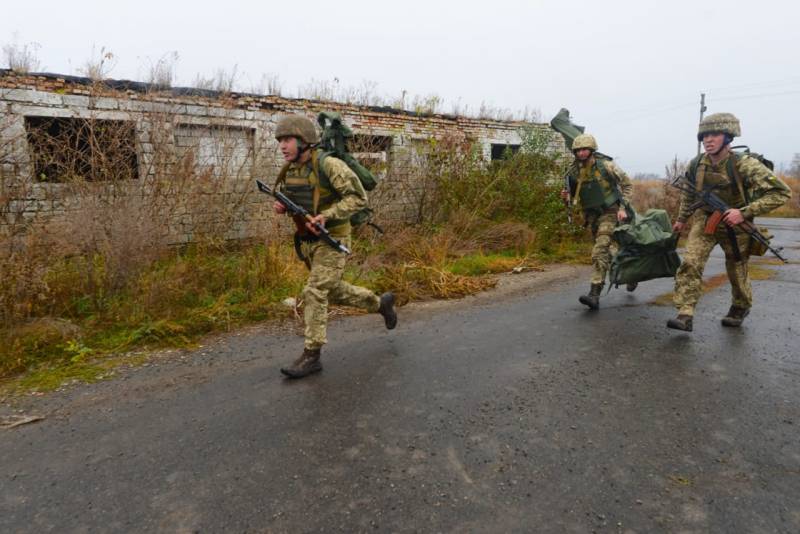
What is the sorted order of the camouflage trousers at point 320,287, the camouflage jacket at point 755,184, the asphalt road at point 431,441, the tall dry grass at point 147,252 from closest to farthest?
1. the asphalt road at point 431,441
2. the camouflage trousers at point 320,287
3. the camouflage jacket at point 755,184
4. the tall dry grass at point 147,252

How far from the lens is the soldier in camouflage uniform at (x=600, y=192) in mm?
5234

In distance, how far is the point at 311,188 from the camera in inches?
139

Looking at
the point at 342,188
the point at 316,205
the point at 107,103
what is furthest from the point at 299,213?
the point at 107,103

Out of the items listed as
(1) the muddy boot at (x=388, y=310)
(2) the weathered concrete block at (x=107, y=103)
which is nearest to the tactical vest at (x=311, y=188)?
(1) the muddy boot at (x=388, y=310)

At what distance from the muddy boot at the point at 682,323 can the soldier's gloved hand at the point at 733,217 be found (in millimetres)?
893

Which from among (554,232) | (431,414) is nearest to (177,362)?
(431,414)

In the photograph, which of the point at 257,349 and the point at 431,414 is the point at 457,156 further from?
the point at 431,414

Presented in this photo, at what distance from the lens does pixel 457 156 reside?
9273 mm

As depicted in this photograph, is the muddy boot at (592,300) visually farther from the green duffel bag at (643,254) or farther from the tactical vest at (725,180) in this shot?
the tactical vest at (725,180)

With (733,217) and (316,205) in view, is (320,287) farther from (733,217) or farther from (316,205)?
(733,217)

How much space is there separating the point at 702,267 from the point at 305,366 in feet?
12.1

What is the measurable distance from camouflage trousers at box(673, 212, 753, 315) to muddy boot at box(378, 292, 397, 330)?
2637mm

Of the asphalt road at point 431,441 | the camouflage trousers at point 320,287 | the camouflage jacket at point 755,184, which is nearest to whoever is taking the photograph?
the asphalt road at point 431,441

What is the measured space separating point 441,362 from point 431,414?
0.87 m
